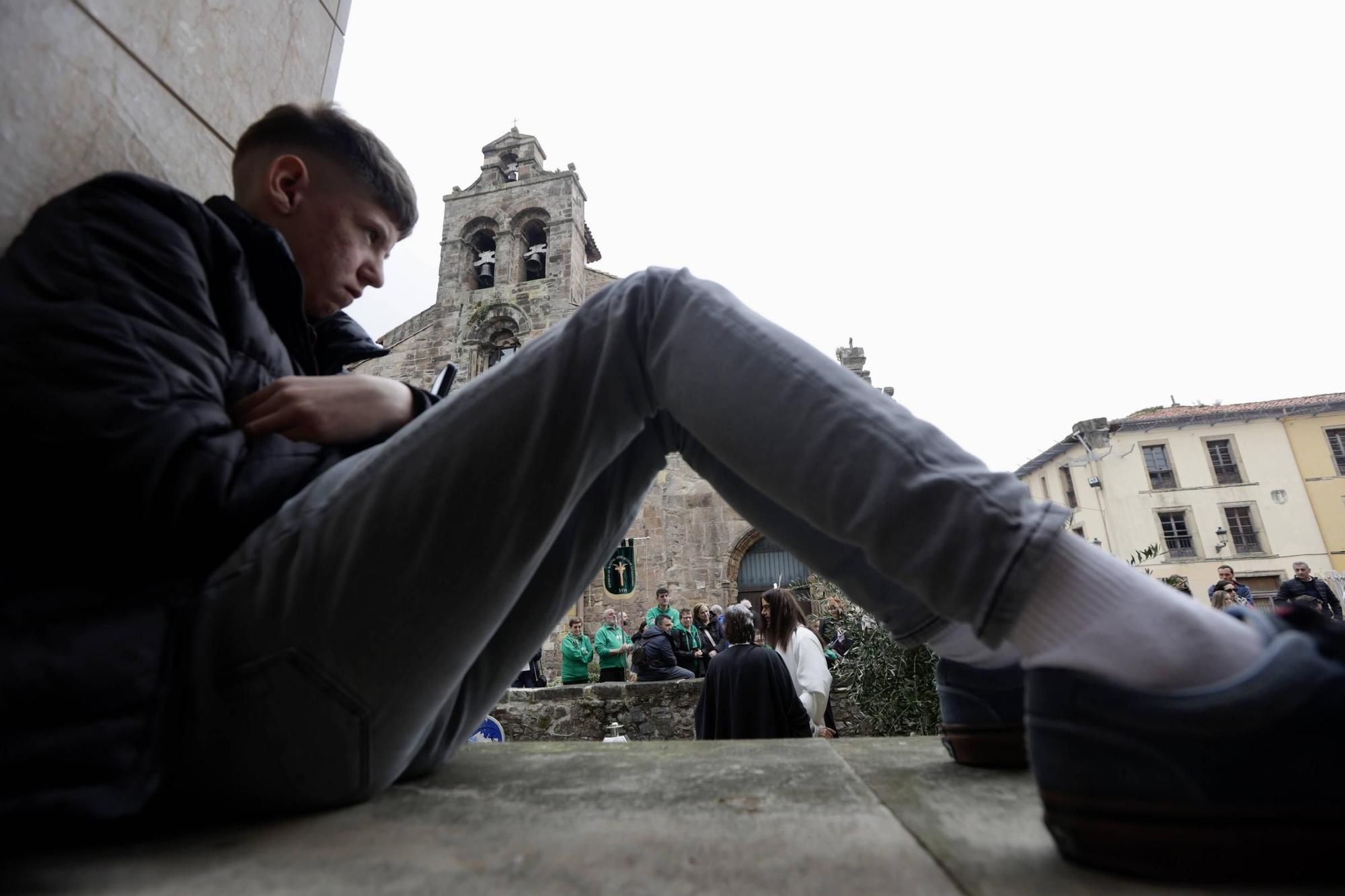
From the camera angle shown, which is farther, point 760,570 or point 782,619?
point 760,570

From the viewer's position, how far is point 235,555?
2.48 feet

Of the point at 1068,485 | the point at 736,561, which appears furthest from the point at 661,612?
the point at 1068,485

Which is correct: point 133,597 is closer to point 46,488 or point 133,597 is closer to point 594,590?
point 46,488

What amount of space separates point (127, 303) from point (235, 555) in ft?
0.99

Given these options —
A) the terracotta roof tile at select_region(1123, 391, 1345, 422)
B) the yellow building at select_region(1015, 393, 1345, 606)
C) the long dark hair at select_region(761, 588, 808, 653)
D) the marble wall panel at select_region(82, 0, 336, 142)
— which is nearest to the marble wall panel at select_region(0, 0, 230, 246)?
the marble wall panel at select_region(82, 0, 336, 142)

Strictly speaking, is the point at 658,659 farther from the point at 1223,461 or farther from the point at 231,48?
the point at 1223,461

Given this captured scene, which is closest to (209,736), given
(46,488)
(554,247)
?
(46,488)

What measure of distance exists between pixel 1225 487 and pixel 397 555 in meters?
28.0

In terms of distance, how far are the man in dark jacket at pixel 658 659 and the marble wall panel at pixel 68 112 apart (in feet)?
21.2

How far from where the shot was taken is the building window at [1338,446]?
69.6 feet

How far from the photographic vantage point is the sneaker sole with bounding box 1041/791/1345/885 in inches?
18.9

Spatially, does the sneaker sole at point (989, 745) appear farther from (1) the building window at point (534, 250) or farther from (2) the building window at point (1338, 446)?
(2) the building window at point (1338, 446)

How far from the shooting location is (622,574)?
36.3 feet

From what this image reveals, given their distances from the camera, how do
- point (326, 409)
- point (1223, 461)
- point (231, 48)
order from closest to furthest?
point (326, 409) → point (231, 48) → point (1223, 461)
